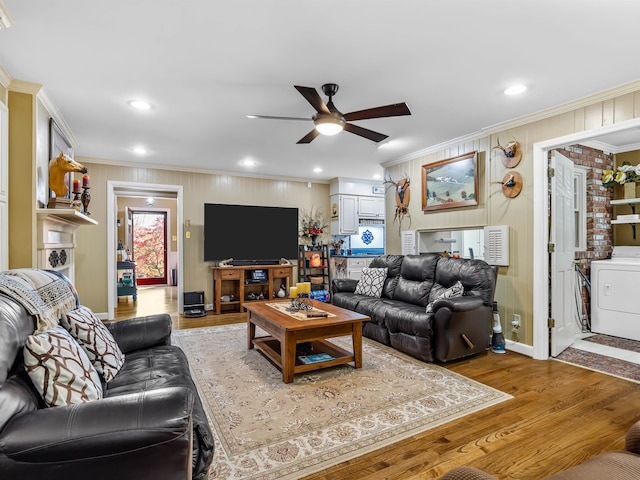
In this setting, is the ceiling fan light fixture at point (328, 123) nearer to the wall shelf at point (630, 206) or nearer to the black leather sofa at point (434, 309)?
the black leather sofa at point (434, 309)

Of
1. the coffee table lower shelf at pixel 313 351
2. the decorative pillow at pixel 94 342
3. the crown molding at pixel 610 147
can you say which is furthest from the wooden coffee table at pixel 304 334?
the crown molding at pixel 610 147

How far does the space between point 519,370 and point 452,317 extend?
2.54 ft

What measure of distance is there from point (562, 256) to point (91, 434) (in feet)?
13.8

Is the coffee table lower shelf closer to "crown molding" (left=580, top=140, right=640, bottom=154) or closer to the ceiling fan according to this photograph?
the ceiling fan

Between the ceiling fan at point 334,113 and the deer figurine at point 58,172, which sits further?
the deer figurine at point 58,172

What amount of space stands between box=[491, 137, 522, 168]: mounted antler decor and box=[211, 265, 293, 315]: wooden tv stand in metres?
3.92

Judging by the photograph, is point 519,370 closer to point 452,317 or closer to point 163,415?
point 452,317

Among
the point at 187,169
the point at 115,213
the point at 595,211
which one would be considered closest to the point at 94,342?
the point at 115,213

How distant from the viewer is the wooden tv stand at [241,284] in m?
5.97

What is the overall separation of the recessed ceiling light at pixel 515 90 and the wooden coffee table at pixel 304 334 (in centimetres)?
234

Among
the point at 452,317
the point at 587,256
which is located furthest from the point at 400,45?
the point at 587,256

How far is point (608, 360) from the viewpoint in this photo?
11.4 ft

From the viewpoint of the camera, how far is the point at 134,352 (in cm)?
239

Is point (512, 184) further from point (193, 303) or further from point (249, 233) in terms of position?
point (193, 303)
